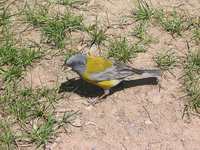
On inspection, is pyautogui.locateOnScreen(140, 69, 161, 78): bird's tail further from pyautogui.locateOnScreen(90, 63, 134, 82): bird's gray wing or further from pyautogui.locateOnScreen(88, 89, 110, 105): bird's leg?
pyautogui.locateOnScreen(88, 89, 110, 105): bird's leg

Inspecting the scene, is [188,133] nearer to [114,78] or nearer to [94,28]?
[114,78]

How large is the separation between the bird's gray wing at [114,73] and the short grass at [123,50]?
2.03ft

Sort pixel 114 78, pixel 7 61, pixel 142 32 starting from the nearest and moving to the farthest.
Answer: pixel 114 78 → pixel 7 61 → pixel 142 32

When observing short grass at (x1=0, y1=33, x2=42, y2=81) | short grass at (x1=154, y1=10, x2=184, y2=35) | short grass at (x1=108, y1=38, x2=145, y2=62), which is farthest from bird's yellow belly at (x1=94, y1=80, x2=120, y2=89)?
short grass at (x1=154, y1=10, x2=184, y2=35)

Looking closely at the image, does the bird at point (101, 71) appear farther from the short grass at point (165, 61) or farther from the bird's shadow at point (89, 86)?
the short grass at point (165, 61)

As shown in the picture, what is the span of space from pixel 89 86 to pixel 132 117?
825mm

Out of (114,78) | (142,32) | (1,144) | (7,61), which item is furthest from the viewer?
(142,32)

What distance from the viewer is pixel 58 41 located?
7922 millimetres

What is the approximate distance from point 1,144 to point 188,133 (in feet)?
7.58

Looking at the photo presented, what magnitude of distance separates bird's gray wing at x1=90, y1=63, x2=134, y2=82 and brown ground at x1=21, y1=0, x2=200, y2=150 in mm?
352

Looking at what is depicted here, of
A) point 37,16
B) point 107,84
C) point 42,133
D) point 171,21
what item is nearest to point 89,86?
point 107,84

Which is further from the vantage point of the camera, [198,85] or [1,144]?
[198,85]

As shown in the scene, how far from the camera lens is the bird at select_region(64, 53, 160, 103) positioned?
688 cm

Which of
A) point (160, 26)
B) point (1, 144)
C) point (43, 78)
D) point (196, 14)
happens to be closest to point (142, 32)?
point (160, 26)
